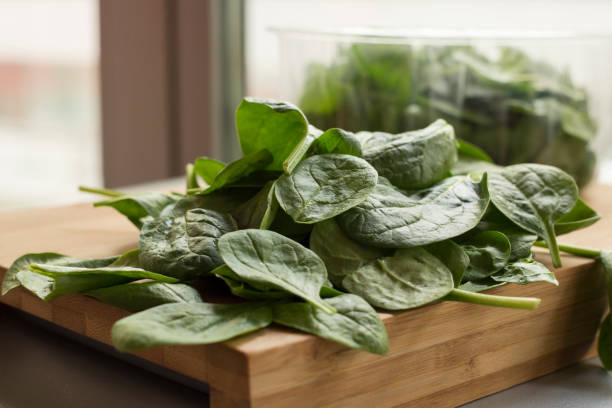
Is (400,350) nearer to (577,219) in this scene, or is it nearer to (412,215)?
(412,215)

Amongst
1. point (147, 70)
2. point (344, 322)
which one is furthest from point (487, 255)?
point (147, 70)

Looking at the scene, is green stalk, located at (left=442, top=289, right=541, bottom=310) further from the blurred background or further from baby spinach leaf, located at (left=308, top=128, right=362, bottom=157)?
the blurred background

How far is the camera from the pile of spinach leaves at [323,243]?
0.38 m

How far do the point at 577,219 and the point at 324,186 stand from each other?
0.23 metres

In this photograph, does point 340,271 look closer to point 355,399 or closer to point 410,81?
point 355,399

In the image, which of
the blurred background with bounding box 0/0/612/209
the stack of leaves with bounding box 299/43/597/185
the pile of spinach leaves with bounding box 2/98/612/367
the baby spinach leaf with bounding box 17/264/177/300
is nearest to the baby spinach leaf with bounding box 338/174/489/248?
the pile of spinach leaves with bounding box 2/98/612/367

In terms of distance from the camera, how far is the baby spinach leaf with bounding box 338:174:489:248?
0.43 m

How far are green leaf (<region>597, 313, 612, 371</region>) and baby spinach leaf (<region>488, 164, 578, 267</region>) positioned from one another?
0.06 m

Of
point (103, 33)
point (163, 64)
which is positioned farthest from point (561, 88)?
point (103, 33)

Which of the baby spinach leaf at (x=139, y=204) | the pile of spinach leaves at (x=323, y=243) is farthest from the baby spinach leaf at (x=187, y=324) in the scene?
the baby spinach leaf at (x=139, y=204)

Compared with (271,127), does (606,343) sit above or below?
below

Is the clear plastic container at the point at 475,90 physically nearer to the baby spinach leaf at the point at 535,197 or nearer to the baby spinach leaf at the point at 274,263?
the baby spinach leaf at the point at 535,197

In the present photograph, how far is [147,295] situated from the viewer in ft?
1.35

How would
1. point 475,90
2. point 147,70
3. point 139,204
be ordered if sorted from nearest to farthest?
point 139,204 → point 475,90 → point 147,70
